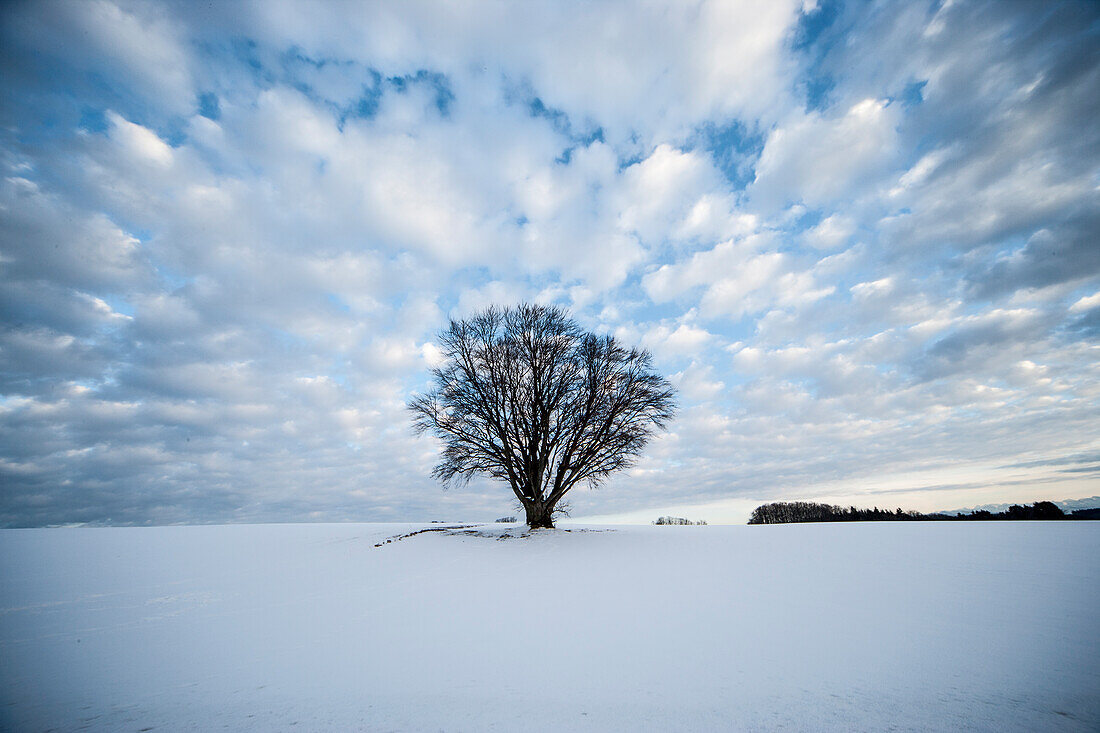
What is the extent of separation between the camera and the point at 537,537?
1802 centimetres

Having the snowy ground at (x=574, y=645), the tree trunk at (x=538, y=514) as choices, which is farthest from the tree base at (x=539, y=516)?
the snowy ground at (x=574, y=645)

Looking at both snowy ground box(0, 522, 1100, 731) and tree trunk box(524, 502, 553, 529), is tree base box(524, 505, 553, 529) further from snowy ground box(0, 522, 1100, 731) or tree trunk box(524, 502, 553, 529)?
snowy ground box(0, 522, 1100, 731)

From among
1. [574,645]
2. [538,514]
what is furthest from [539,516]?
[574,645]

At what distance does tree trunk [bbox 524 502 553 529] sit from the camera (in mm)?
20406

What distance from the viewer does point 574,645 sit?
5328mm

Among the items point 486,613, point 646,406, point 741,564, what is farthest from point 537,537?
point 486,613

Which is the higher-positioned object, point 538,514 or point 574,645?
point 538,514

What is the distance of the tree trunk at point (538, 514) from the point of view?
20.4 metres

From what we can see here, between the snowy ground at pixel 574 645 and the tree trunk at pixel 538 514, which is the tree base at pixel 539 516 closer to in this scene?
the tree trunk at pixel 538 514

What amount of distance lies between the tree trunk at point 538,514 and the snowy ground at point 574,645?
29.3 feet

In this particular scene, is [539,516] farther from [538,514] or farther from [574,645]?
[574,645]

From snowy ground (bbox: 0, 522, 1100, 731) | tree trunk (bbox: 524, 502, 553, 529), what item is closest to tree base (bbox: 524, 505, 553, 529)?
tree trunk (bbox: 524, 502, 553, 529)

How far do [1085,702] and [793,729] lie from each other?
8.75 feet

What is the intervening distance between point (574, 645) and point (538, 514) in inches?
614
